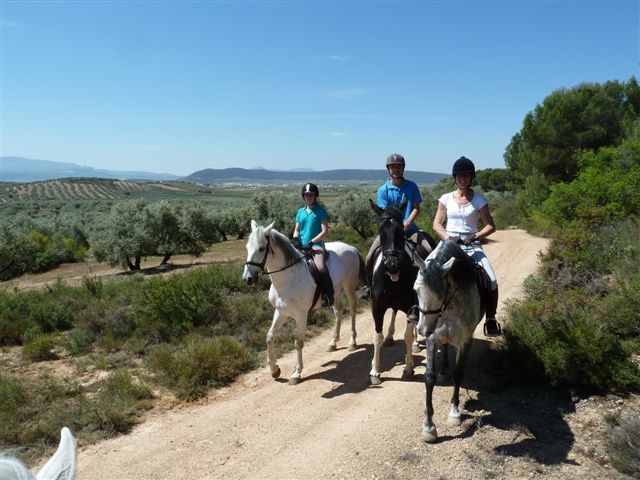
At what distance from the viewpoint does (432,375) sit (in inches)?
199

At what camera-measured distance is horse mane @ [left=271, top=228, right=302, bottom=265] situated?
6904 millimetres

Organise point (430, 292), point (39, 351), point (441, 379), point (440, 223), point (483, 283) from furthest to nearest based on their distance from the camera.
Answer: point (39, 351)
point (441, 379)
point (440, 223)
point (483, 283)
point (430, 292)

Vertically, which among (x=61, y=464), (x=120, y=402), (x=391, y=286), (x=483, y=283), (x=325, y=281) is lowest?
(x=120, y=402)

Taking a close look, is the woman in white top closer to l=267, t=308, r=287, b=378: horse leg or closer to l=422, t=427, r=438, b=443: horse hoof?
l=422, t=427, r=438, b=443: horse hoof

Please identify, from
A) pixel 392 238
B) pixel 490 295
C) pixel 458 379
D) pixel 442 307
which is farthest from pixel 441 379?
pixel 392 238

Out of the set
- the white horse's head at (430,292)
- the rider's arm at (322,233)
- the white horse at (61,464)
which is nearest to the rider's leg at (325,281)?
the rider's arm at (322,233)

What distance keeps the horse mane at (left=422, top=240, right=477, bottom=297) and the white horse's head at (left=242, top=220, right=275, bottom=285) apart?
2760 millimetres

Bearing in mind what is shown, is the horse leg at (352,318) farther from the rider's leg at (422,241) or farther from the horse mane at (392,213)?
the horse mane at (392,213)

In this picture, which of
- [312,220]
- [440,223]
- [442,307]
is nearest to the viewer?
[442,307]

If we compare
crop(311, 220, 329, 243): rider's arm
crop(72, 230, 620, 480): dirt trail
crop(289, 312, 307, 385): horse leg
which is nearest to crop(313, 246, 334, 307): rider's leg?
crop(311, 220, 329, 243): rider's arm

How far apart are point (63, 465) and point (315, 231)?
21.3 feet

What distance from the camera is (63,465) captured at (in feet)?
5.67

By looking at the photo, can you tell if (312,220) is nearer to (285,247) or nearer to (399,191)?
(285,247)

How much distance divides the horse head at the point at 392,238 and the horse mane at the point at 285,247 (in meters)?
1.77
